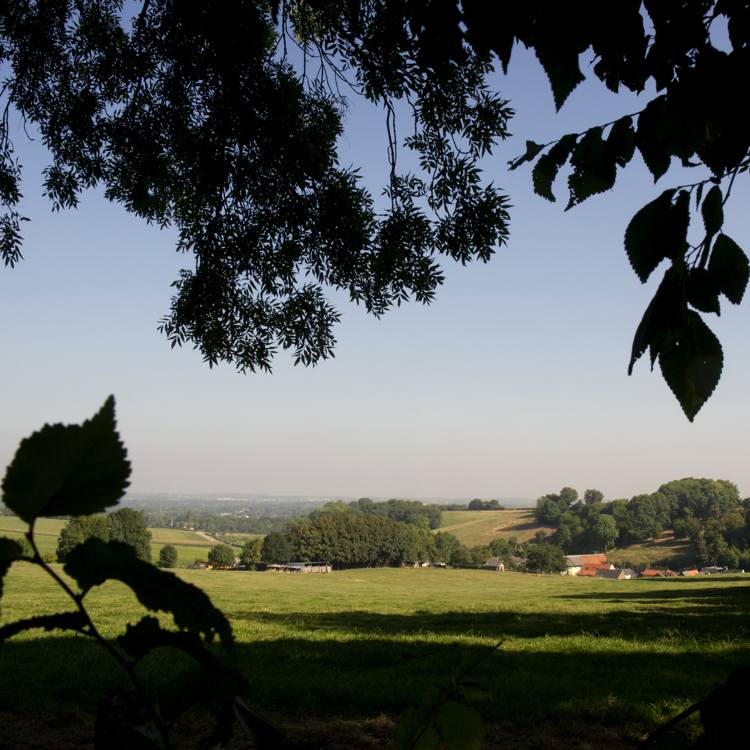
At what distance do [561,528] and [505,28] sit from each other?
355 ft

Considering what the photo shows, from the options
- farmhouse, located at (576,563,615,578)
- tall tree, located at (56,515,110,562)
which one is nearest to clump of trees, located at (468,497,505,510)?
farmhouse, located at (576,563,615,578)

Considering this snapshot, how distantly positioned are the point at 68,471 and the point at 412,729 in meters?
0.80

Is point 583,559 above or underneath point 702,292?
underneath

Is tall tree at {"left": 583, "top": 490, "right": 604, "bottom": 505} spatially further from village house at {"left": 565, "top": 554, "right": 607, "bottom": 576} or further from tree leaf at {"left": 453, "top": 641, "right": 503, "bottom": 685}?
tree leaf at {"left": 453, "top": 641, "right": 503, "bottom": 685}

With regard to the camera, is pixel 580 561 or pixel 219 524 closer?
pixel 580 561

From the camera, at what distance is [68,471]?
419 millimetres

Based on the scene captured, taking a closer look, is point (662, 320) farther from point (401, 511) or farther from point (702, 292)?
point (401, 511)

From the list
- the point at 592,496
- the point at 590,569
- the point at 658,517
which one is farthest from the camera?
the point at 592,496

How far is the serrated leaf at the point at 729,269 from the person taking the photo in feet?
3.93

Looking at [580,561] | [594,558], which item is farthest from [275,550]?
[594,558]

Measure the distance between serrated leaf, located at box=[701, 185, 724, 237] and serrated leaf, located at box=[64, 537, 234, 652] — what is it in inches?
51.5

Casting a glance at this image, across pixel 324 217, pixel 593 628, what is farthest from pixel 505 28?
pixel 593 628

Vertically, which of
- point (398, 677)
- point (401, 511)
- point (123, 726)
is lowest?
point (401, 511)

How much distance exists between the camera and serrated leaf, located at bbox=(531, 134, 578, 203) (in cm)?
179
